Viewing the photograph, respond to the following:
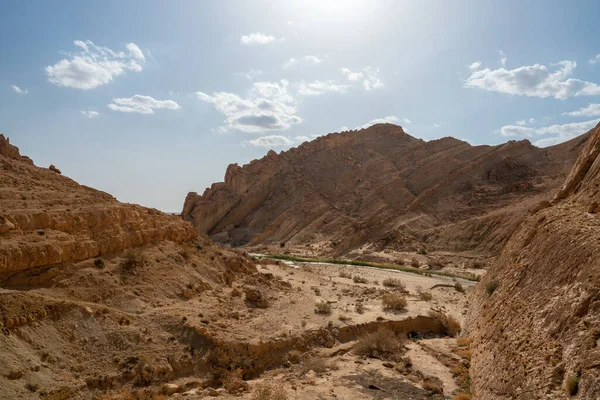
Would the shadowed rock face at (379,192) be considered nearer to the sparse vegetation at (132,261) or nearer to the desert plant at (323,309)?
the desert plant at (323,309)

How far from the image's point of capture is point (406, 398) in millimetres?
9312

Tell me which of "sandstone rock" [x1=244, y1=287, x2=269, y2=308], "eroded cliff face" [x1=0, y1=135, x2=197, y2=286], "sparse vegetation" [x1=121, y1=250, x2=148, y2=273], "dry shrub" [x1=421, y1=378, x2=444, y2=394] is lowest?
"dry shrub" [x1=421, y1=378, x2=444, y2=394]

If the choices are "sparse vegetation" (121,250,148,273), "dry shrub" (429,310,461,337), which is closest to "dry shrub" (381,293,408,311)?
"dry shrub" (429,310,461,337)

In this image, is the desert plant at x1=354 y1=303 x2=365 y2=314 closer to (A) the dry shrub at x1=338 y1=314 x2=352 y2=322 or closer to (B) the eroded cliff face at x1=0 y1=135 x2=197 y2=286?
(A) the dry shrub at x1=338 y1=314 x2=352 y2=322

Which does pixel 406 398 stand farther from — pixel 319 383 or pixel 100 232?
pixel 100 232

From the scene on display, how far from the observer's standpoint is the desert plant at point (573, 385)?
17.1 feet

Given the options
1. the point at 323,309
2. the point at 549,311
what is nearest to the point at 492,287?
the point at 549,311

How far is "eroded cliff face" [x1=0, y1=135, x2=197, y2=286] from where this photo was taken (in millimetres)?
10211

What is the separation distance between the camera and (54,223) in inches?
454

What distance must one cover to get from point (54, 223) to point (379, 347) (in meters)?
9.61

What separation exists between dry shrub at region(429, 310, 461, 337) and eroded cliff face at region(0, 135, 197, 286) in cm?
992

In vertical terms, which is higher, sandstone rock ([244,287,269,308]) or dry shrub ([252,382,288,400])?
sandstone rock ([244,287,269,308])

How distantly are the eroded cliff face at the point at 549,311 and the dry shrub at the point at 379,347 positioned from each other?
6.95 ft

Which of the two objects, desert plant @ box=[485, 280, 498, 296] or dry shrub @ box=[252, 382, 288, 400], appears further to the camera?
desert plant @ box=[485, 280, 498, 296]
